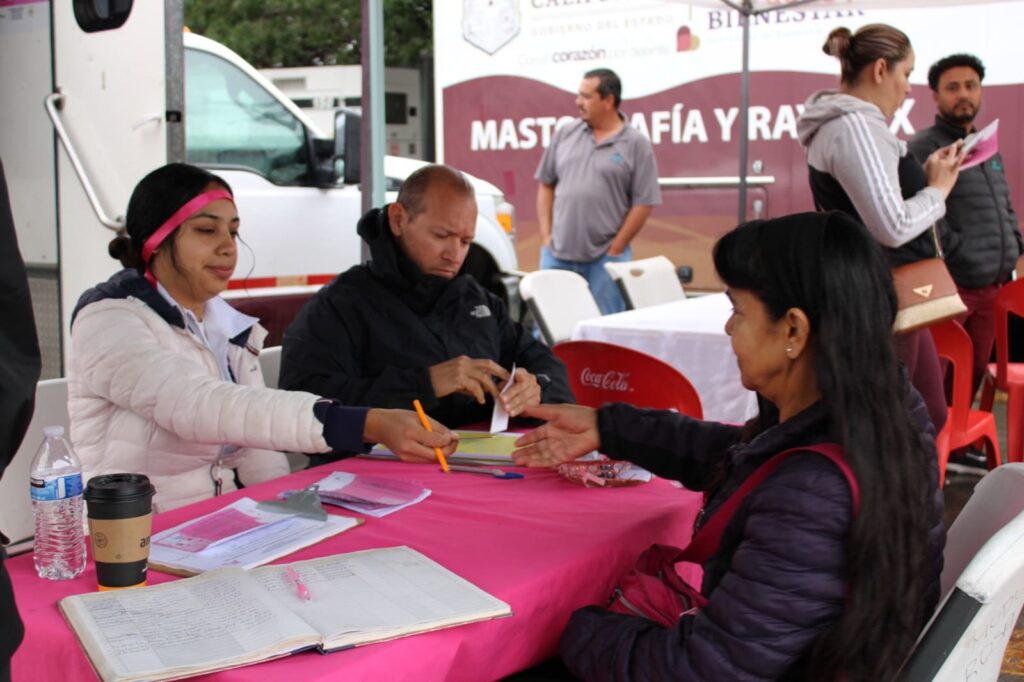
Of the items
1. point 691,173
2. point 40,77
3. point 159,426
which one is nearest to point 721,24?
point 691,173

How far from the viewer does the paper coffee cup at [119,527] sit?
1454 millimetres

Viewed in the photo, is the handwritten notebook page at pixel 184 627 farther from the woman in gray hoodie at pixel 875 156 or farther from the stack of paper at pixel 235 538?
the woman in gray hoodie at pixel 875 156

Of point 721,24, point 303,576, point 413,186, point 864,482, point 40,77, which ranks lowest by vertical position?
point 303,576

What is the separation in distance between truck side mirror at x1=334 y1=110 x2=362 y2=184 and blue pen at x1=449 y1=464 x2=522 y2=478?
2.72 meters

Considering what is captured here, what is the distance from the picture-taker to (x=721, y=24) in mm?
7547

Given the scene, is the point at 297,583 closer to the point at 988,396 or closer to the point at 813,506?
the point at 813,506

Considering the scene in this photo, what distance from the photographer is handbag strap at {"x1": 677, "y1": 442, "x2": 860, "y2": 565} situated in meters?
1.40

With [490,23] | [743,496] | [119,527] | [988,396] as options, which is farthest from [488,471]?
[490,23]

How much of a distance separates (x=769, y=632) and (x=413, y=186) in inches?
74.8

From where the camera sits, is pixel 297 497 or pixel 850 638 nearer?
pixel 850 638

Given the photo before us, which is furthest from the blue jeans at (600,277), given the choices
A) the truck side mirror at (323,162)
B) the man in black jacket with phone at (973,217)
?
the man in black jacket with phone at (973,217)

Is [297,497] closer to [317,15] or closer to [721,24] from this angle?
[721,24]

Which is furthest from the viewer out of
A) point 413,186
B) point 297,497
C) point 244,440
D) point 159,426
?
point 413,186

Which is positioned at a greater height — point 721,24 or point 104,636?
point 721,24
